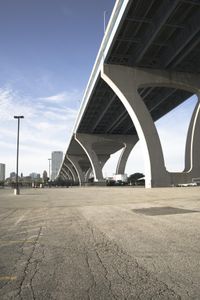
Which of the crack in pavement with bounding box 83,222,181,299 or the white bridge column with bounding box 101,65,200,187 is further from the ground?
the white bridge column with bounding box 101,65,200,187

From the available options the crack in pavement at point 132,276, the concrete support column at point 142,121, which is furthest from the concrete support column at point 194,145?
the crack in pavement at point 132,276

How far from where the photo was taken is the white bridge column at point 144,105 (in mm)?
34812

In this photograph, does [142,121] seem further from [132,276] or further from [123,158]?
[123,158]

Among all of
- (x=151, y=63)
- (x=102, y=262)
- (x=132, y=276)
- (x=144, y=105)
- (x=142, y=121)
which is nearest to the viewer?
(x=132, y=276)

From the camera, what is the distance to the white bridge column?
114 ft

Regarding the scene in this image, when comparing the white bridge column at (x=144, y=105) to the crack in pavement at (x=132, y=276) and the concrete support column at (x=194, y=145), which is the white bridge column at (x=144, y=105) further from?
the crack in pavement at (x=132, y=276)

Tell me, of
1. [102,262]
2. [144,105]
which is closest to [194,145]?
[144,105]

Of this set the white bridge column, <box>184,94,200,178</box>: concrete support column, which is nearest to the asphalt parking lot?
the white bridge column

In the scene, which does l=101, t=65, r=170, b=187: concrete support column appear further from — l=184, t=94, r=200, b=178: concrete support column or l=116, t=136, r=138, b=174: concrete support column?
l=116, t=136, r=138, b=174: concrete support column

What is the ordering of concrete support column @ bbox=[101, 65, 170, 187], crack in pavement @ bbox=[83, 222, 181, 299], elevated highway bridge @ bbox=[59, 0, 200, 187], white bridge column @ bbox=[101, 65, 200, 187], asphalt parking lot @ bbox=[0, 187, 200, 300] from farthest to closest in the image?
1. white bridge column @ bbox=[101, 65, 200, 187]
2. concrete support column @ bbox=[101, 65, 170, 187]
3. elevated highway bridge @ bbox=[59, 0, 200, 187]
4. asphalt parking lot @ bbox=[0, 187, 200, 300]
5. crack in pavement @ bbox=[83, 222, 181, 299]

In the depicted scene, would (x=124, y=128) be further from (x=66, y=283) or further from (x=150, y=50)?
(x=66, y=283)

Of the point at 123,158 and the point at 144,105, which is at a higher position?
the point at 144,105

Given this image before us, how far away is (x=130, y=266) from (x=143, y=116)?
31.2 metres

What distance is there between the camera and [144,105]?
36.3m
